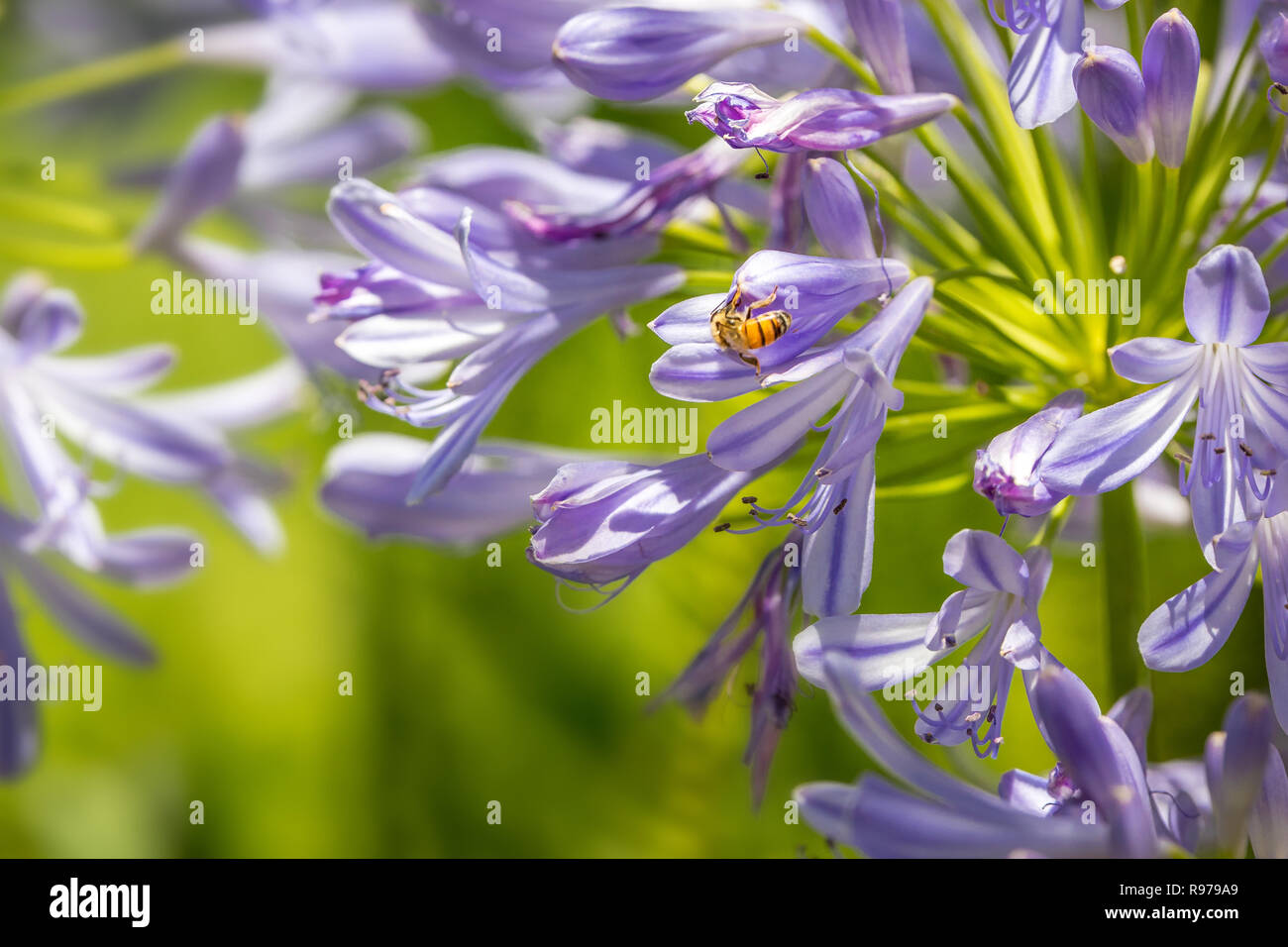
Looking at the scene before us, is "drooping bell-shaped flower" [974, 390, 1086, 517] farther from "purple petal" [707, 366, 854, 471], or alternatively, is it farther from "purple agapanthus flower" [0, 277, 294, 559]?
"purple agapanthus flower" [0, 277, 294, 559]

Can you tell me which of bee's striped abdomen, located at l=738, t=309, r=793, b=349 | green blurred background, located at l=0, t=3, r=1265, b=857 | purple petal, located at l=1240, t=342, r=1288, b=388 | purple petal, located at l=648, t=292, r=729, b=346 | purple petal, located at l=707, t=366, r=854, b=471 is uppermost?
purple petal, located at l=648, t=292, r=729, b=346

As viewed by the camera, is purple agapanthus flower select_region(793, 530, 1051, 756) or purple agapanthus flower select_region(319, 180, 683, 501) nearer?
purple agapanthus flower select_region(793, 530, 1051, 756)

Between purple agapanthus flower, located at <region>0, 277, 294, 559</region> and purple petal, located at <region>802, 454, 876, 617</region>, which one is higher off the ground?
purple agapanthus flower, located at <region>0, 277, 294, 559</region>

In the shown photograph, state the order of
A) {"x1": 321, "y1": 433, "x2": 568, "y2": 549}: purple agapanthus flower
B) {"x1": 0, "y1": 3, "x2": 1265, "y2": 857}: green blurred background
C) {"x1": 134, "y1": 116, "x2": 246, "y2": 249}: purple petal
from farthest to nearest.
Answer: {"x1": 0, "y1": 3, "x2": 1265, "y2": 857}: green blurred background
{"x1": 134, "y1": 116, "x2": 246, "y2": 249}: purple petal
{"x1": 321, "y1": 433, "x2": 568, "y2": 549}: purple agapanthus flower

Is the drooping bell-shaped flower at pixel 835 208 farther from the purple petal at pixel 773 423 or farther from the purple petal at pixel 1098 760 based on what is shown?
the purple petal at pixel 1098 760

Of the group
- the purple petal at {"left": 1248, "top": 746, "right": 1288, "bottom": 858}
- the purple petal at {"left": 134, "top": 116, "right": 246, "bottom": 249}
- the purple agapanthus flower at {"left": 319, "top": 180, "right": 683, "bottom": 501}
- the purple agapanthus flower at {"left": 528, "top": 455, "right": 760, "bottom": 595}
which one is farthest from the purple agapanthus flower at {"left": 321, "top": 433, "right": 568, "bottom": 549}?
the purple petal at {"left": 1248, "top": 746, "right": 1288, "bottom": 858}

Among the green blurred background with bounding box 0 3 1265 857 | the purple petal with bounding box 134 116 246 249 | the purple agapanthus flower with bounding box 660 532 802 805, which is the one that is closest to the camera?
the purple agapanthus flower with bounding box 660 532 802 805

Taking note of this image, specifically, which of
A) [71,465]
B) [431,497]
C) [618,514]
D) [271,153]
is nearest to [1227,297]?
[618,514]
